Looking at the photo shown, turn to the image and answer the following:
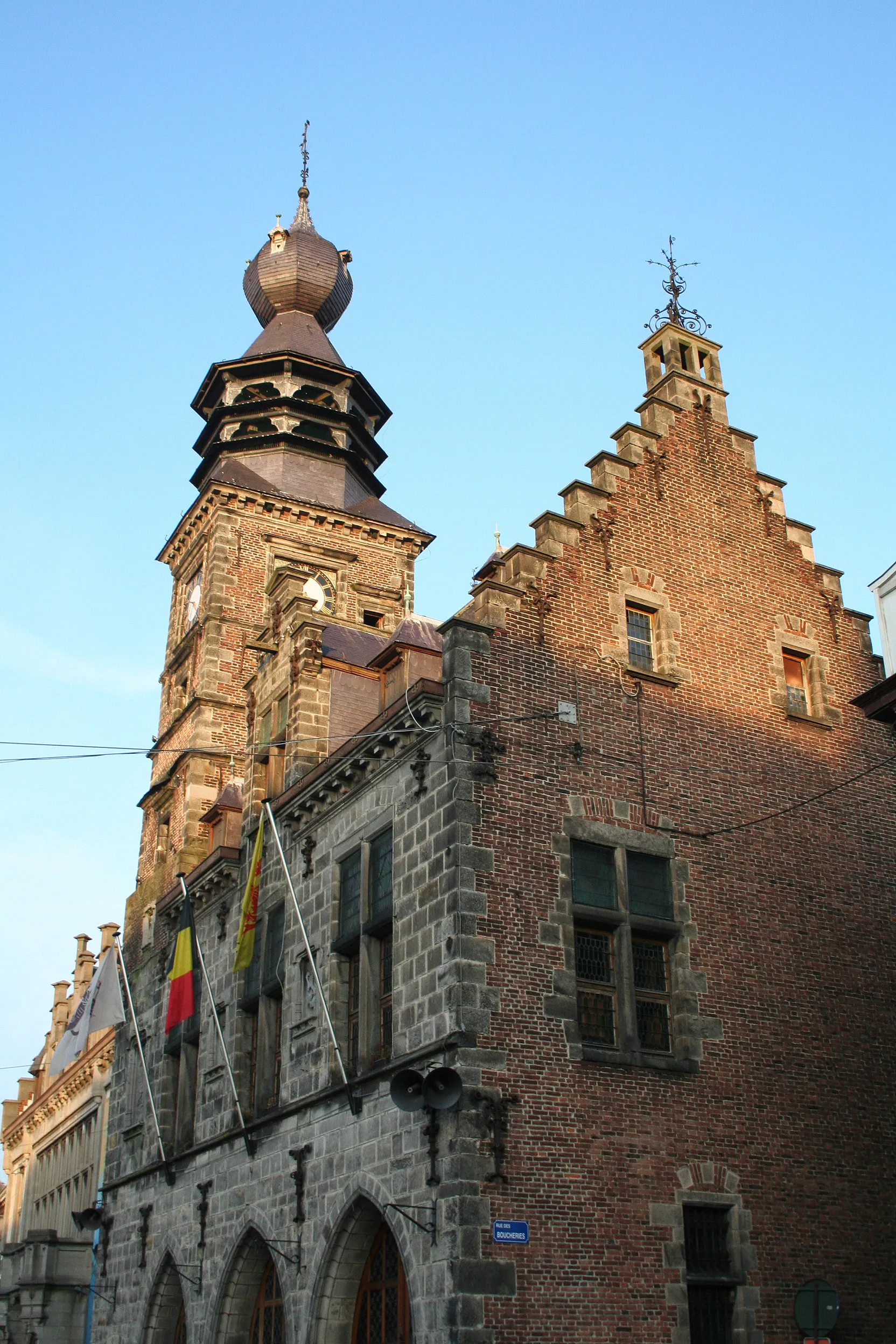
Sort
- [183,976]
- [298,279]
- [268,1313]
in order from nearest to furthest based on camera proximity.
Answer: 1. [268,1313]
2. [183,976]
3. [298,279]

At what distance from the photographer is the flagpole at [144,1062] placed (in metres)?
23.6

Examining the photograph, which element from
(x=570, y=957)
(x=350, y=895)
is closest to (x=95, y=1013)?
(x=350, y=895)

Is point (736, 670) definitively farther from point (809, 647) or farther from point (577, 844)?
point (577, 844)

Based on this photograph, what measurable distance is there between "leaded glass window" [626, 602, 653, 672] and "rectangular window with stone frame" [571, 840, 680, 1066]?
289cm

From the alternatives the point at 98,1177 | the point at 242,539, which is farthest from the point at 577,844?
the point at 98,1177

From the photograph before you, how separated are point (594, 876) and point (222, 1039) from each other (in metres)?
7.73

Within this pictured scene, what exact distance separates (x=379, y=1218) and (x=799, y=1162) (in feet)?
17.6

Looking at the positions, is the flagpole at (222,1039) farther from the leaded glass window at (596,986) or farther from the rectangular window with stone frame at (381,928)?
the leaded glass window at (596,986)

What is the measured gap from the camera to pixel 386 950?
18016 millimetres

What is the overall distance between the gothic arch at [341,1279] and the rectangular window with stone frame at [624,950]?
3.78 meters

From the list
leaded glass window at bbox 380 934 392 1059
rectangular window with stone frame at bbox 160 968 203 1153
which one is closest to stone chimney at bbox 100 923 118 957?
rectangular window with stone frame at bbox 160 968 203 1153

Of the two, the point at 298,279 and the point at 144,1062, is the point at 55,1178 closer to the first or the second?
the point at 144,1062

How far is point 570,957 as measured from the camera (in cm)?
1655

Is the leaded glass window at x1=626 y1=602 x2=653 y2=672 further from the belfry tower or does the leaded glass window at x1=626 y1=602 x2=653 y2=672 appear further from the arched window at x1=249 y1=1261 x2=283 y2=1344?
the arched window at x1=249 y1=1261 x2=283 y2=1344
